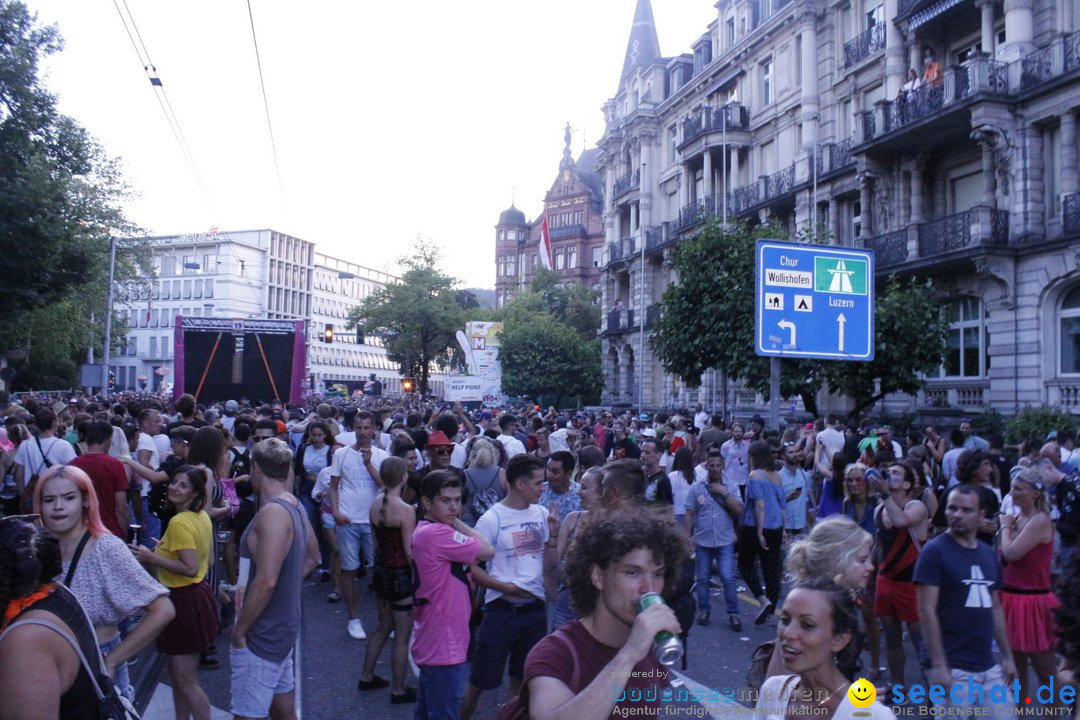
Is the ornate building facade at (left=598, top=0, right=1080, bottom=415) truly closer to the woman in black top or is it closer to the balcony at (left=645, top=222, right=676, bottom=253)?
the balcony at (left=645, top=222, right=676, bottom=253)

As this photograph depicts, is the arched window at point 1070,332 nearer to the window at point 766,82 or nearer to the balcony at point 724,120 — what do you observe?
the window at point 766,82

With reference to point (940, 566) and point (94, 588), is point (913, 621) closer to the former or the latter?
point (940, 566)

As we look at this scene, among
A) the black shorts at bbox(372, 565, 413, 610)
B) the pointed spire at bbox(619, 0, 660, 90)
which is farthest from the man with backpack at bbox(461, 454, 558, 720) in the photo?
the pointed spire at bbox(619, 0, 660, 90)

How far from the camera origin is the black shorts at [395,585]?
19.3ft

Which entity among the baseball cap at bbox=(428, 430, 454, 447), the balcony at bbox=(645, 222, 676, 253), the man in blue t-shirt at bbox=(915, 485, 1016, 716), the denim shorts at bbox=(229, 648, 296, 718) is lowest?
the denim shorts at bbox=(229, 648, 296, 718)

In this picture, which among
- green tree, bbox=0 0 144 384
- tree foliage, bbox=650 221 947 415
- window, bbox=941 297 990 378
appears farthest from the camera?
window, bbox=941 297 990 378

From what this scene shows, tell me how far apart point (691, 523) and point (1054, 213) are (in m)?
16.8

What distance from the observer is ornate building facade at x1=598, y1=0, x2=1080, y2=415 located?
68.1 ft

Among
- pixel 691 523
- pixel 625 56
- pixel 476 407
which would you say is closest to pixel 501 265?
pixel 625 56

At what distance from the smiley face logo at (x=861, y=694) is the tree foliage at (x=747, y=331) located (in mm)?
19114

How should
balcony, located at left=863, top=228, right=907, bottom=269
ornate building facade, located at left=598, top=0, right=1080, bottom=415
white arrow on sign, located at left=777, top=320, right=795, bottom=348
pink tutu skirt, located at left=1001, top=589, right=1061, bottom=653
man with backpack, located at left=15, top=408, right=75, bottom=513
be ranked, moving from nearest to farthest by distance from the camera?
pink tutu skirt, located at left=1001, top=589, right=1061, bottom=653 → man with backpack, located at left=15, top=408, right=75, bottom=513 → white arrow on sign, located at left=777, top=320, right=795, bottom=348 → ornate building facade, located at left=598, top=0, right=1080, bottom=415 → balcony, located at left=863, top=228, right=907, bottom=269

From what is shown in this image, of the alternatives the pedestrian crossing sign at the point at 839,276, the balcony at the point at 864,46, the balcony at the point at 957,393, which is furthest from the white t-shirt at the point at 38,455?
the balcony at the point at 864,46

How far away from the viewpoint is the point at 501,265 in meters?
99.5

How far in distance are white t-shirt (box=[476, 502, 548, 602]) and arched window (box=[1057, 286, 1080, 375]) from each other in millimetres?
19178
